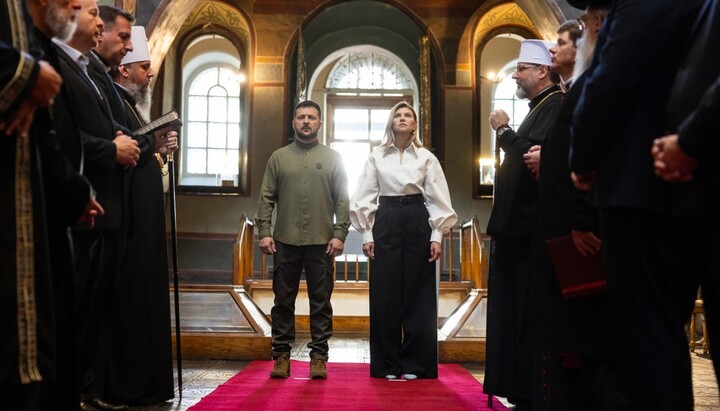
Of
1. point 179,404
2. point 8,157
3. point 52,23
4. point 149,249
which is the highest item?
point 52,23

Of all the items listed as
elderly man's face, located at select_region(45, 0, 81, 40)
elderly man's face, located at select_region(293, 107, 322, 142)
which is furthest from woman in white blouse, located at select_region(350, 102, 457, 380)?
elderly man's face, located at select_region(45, 0, 81, 40)

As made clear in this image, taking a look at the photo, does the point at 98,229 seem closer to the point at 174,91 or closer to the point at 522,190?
the point at 522,190

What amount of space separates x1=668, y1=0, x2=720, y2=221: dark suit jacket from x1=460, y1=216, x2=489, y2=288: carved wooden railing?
6.72 metres

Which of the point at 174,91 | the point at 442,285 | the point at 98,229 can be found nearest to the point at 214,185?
the point at 174,91

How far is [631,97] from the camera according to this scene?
219 centimetres

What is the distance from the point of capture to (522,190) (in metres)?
3.86

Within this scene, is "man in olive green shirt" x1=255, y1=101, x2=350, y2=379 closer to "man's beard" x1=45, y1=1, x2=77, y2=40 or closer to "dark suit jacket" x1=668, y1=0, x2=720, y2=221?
"man's beard" x1=45, y1=1, x2=77, y2=40

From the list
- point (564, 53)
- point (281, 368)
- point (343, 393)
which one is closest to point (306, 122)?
point (281, 368)

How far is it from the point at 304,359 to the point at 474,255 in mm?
3464

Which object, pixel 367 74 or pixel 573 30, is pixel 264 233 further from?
Answer: pixel 367 74

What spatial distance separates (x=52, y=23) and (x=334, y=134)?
48.5ft

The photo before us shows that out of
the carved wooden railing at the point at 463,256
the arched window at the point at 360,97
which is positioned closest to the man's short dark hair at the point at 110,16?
the carved wooden railing at the point at 463,256

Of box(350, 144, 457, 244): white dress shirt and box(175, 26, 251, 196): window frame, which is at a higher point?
box(175, 26, 251, 196): window frame

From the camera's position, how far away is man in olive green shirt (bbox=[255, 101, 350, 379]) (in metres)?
5.39
